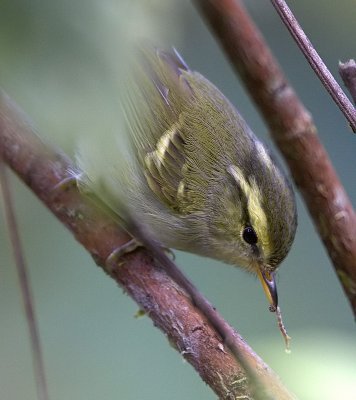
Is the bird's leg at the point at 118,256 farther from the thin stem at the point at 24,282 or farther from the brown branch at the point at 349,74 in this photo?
the brown branch at the point at 349,74

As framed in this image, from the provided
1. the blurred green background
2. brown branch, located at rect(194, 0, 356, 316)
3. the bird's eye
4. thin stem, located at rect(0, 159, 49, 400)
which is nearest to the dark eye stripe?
the bird's eye

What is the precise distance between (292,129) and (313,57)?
0.85 feet

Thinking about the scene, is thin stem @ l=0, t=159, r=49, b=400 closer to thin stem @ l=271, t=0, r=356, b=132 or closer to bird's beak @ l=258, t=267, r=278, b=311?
thin stem @ l=271, t=0, r=356, b=132

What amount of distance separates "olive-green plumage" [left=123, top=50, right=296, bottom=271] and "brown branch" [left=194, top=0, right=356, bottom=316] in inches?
69.9

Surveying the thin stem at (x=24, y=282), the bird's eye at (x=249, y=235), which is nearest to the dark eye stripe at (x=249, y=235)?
the bird's eye at (x=249, y=235)

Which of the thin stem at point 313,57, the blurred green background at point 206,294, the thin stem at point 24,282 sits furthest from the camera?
→ the blurred green background at point 206,294

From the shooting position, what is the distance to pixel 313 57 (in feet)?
2.82

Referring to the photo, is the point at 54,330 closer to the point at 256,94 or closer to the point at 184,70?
the point at 184,70

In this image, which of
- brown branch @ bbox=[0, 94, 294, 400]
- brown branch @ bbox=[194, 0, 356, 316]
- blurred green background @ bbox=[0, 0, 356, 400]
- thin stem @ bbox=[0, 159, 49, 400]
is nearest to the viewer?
brown branch @ bbox=[194, 0, 356, 316]

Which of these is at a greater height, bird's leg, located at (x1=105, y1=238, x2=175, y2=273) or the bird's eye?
bird's leg, located at (x1=105, y1=238, x2=175, y2=273)

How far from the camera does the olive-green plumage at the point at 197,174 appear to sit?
2.59 m

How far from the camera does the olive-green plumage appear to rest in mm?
2588

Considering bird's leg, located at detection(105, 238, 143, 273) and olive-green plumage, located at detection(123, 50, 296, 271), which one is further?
olive-green plumage, located at detection(123, 50, 296, 271)

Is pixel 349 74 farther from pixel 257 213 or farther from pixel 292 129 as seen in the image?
pixel 257 213
